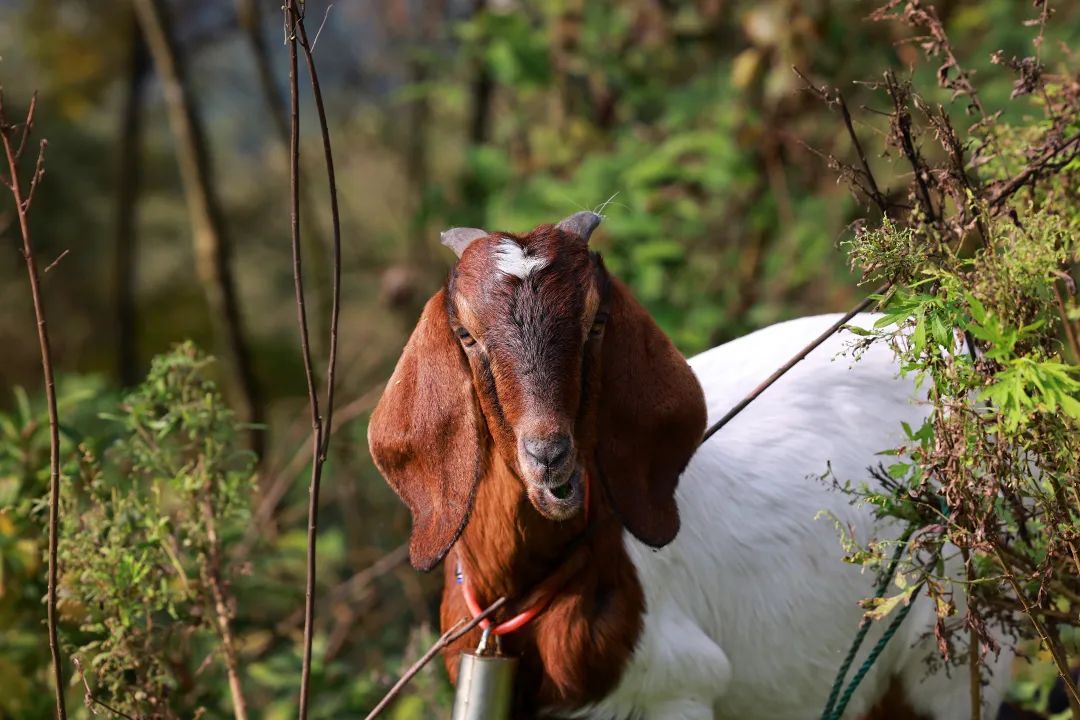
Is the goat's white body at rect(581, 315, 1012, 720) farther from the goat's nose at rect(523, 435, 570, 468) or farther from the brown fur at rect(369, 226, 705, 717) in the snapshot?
the goat's nose at rect(523, 435, 570, 468)

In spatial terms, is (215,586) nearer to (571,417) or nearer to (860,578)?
(571,417)

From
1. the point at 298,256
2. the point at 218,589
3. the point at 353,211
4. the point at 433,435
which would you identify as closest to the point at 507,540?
the point at 433,435

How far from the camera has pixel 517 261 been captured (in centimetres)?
240

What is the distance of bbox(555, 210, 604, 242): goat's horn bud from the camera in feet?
8.27

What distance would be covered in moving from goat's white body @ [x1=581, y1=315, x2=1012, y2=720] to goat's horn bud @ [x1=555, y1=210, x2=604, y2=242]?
66 cm

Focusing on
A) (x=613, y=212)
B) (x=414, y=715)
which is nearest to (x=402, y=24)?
(x=613, y=212)

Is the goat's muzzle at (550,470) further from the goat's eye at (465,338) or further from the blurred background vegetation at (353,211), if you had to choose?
the blurred background vegetation at (353,211)

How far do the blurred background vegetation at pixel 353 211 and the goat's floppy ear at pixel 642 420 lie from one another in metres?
0.51

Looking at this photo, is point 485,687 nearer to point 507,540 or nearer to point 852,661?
point 507,540

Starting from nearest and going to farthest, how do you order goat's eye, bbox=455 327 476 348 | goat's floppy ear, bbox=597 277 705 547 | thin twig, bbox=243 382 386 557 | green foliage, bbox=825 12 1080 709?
green foliage, bbox=825 12 1080 709
goat's eye, bbox=455 327 476 348
goat's floppy ear, bbox=597 277 705 547
thin twig, bbox=243 382 386 557

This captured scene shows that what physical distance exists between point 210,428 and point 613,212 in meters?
2.47

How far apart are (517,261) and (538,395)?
0.88ft

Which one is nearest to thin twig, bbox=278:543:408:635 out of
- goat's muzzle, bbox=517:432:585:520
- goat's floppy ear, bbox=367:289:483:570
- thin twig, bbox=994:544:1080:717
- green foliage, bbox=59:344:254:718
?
green foliage, bbox=59:344:254:718

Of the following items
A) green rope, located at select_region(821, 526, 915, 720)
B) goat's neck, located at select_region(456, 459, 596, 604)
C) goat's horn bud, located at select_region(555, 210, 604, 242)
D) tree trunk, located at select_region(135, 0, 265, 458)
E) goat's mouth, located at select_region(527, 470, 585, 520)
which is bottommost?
green rope, located at select_region(821, 526, 915, 720)
